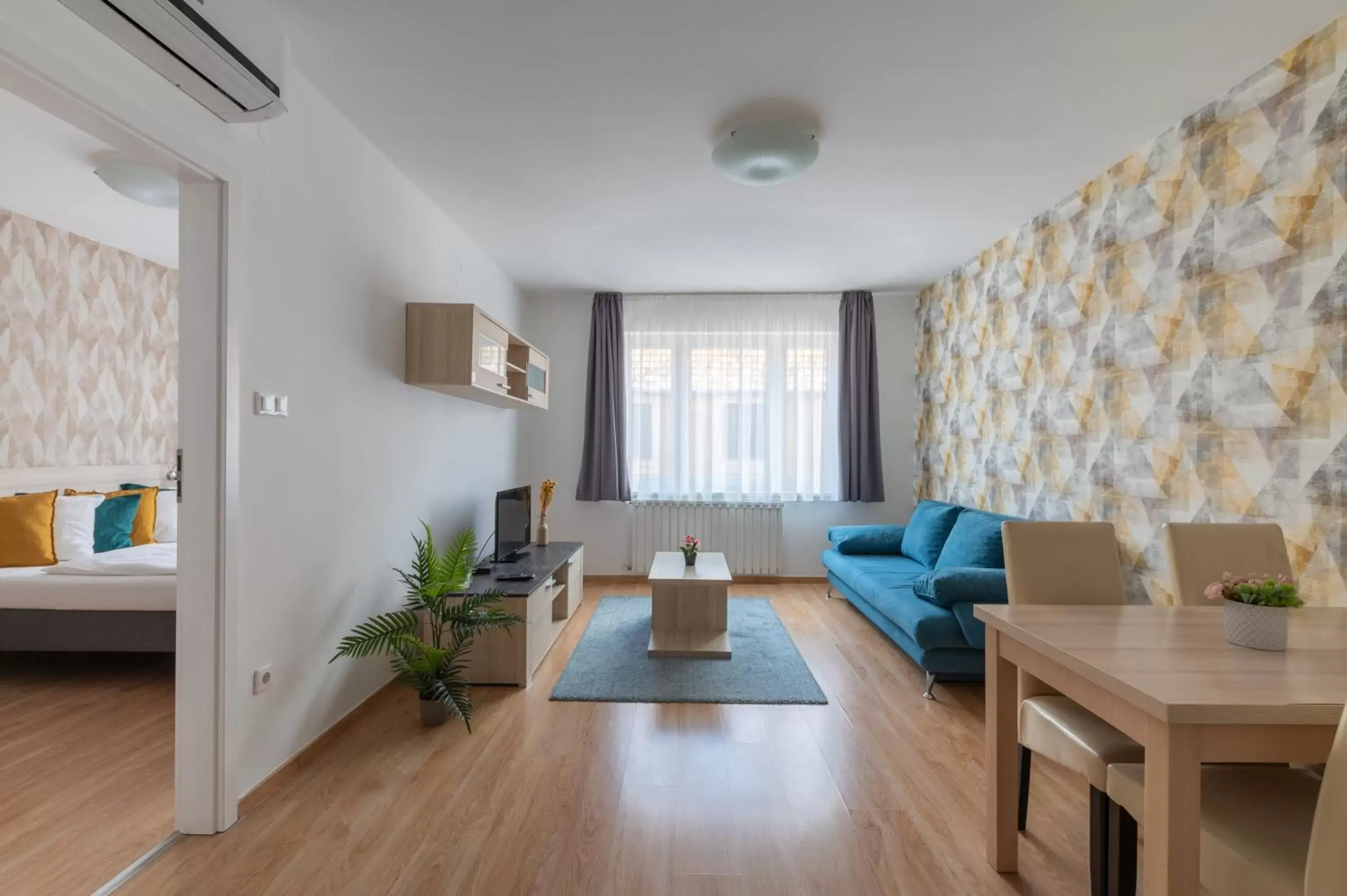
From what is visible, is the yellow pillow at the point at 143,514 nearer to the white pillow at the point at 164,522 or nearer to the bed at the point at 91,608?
the white pillow at the point at 164,522

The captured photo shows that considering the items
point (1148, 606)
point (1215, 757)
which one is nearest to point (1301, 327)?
point (1148, 606)

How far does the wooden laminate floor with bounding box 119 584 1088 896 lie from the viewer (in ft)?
6.01

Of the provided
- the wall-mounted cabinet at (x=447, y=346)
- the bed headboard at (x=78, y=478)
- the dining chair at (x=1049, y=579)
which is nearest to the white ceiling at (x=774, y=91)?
the wall-mounted cabinet at (x=447, y=346)

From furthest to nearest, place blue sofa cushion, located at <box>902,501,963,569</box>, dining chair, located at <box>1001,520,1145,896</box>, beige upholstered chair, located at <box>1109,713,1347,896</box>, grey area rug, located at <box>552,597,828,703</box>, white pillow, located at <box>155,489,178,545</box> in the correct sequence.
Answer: blue sofa cushion, located at <box>902,501,963,569</box>
white pillow, located at <box>155,489,178,545</box>
grey area rug, located at <box>552,597,828,703</box>
dining chair, located at <box>1001,520,1145,896</box>
beige upholstered chair, located at <box>1109,713,1347,896</box>

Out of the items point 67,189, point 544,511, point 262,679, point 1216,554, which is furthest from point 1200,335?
point 67,189

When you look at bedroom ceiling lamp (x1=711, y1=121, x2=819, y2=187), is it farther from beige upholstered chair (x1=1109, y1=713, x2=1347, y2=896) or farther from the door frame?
beige upholstered chair (x1=1109, y1=713, x2=1347, y2=896)

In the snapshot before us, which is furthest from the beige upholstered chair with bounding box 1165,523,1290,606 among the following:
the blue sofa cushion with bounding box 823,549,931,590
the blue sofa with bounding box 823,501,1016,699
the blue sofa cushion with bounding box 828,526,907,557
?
the blue sofa cushion with bounding box 828,526,907,557

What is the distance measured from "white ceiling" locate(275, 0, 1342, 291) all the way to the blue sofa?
6.26ft

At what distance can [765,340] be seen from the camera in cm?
584

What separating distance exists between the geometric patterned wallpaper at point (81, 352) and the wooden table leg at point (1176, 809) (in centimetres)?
526

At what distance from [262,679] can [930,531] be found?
13.2ft

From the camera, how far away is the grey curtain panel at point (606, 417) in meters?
5.82

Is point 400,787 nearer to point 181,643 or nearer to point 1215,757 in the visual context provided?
point 181,643

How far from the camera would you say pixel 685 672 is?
3.54 metres
